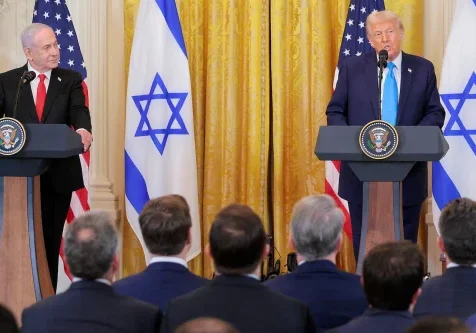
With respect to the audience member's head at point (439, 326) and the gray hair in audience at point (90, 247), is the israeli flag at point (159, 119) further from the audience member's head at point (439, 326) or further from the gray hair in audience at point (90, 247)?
the audience member's head at point (439, 326)

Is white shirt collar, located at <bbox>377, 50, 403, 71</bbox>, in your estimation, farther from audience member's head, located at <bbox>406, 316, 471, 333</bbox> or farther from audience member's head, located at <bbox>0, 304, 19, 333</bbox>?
audience member's head, located at <bbox>0, 304, 19, 333</bbox>

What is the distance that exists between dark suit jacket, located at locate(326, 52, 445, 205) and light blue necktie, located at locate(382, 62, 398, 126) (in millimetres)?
45

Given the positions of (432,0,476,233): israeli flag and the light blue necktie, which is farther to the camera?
(432,0,476,233): israeli flag

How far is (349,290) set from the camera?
307 cm

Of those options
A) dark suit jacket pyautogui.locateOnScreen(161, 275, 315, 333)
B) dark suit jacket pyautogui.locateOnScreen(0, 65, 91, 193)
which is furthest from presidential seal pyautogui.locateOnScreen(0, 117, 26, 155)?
dark suit jacket pyautogui.locateOnScreen(161, 275, 315, 333)

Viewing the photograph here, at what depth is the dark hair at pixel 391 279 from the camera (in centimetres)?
260

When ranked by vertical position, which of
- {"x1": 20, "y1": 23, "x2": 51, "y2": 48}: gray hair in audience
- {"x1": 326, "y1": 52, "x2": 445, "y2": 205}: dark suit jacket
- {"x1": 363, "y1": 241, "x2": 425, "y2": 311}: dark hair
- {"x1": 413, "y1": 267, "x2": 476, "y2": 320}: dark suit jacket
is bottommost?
{"x1": 413, "y1": 267, "x2": 476, "y2": 320}: dark suit jacket

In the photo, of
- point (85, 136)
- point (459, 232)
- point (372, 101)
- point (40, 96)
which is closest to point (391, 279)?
point (459, 232)

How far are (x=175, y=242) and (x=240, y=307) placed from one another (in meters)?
0.53

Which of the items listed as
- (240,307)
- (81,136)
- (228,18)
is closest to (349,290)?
(240,307)

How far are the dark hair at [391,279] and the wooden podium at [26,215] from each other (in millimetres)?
2156

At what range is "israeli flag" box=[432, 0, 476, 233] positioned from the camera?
6117mm

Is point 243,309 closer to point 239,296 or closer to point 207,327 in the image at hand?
point 239,296

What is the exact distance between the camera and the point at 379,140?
4336mm
